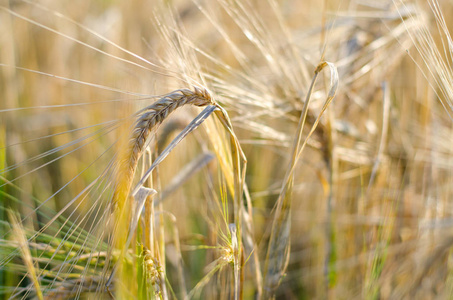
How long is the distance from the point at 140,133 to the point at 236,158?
132 millimetres

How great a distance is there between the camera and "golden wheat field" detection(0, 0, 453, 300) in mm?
505

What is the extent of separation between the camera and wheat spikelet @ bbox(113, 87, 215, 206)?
1.42ft

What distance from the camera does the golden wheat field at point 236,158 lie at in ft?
1.66

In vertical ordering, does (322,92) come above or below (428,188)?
above

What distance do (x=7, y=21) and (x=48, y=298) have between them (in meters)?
1.12

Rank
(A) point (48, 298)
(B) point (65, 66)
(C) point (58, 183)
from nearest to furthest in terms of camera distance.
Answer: (A) point (48, 298), (C) point (58, 183), (B) point (65, 66)

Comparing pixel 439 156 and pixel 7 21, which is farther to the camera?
pixel 7 21

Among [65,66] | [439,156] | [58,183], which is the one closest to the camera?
[439,156]

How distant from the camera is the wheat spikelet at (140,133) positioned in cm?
43

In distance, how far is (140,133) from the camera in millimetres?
441

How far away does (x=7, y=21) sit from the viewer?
1.40 m

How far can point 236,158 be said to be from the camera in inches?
20.6

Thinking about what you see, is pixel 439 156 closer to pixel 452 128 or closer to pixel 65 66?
pixel 452 128

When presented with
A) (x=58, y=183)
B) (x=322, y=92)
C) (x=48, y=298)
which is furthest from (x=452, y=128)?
(x=58, y=183)
